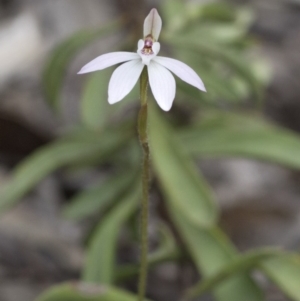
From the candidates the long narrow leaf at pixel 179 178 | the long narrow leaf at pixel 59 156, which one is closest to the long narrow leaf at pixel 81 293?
the long narrow leaf at pixel 179 178

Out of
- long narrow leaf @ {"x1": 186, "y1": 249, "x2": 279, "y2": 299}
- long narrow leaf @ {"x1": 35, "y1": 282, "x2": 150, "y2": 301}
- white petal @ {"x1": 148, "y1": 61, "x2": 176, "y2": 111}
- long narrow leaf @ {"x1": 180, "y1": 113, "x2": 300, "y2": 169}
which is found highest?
long narrow leaf @ {"x1": 180, "y1": 113, "x2": 300, "y2": 169}

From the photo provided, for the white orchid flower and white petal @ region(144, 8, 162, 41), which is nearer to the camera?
the white orchid flower


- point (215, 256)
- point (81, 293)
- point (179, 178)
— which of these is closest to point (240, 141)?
point (179, 178)

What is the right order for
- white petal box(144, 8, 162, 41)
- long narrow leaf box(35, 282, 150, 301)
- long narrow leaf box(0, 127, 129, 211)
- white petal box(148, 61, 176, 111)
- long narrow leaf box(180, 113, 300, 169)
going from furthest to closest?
1. long narrow leaf box(0, 127, 129, 211)
2. long narrow leaf box(180, 113, 300, 169)
3. long narrow leaf box(35, 282, 150, 301)
4. white petal box(144, 8, 162, 41)
5. white petal box(148, 61, 176, 111)

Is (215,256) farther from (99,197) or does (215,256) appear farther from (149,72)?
(149,72)

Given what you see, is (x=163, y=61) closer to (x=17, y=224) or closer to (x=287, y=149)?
(x=287, y=149)

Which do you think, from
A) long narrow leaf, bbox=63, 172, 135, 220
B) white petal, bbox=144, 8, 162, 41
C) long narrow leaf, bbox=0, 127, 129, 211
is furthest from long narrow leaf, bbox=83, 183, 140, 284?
white petal, bbox=144, 8, 162, 41

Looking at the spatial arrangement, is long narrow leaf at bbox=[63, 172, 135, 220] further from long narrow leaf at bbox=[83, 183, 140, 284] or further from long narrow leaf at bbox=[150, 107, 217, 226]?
long narrow leaf at bbox=[150, 107, 217, 226]
